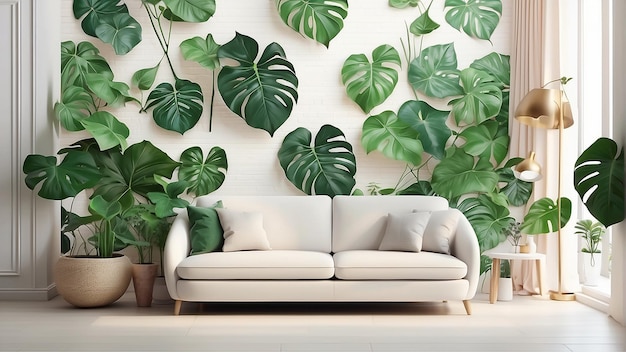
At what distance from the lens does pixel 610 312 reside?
5.18m

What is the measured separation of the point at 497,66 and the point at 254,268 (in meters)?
2.82

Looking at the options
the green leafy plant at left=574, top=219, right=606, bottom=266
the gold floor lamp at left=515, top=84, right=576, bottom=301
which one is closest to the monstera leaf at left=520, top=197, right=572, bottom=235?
the gold floor lamp at left=515, top=84, right=576, bottom=301

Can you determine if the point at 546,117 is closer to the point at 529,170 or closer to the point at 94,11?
the point at 529,170

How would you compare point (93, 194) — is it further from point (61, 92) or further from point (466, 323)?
point (466, 323)

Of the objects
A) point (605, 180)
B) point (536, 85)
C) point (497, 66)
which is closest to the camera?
point (605, 180)

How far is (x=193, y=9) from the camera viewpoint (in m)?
6.43

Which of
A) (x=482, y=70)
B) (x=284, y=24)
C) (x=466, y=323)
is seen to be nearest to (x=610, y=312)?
(x=466, y=323)

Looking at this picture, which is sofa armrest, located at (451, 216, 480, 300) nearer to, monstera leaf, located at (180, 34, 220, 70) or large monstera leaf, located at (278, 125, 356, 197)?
large monstera leaf, located at (278, 125, 356, 197)

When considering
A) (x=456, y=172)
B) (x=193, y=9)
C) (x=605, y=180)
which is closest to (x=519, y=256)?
(x=456, y=172)

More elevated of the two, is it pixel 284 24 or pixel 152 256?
pixel 284 24

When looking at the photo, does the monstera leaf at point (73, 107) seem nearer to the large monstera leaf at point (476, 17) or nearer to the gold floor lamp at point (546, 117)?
the large monstera leaf at point (476, 17)

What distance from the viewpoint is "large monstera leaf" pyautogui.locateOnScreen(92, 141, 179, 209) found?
6.29 metres

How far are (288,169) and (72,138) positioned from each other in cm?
182

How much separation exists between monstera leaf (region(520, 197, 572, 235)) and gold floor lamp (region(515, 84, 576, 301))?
2.6 inches
